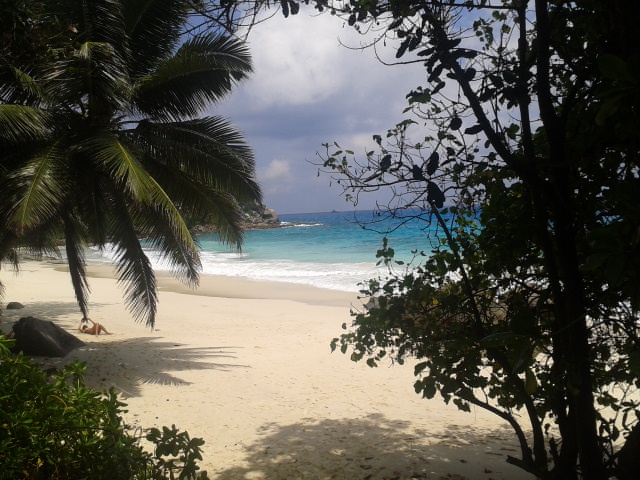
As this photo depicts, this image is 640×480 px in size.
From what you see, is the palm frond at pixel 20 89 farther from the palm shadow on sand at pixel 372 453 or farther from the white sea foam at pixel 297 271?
the white sea foam at pixel 297 271

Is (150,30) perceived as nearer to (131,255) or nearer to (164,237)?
(164,237)

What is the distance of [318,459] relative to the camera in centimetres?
427

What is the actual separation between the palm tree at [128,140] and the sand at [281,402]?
1.33m

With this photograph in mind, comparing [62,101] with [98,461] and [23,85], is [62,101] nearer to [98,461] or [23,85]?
[23,85]

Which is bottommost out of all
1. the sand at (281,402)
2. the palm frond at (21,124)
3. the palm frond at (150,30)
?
the sand at (281,402)

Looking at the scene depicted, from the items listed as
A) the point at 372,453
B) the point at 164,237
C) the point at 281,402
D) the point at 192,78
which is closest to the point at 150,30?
the point at 192,78

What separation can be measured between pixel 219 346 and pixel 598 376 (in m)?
7.42

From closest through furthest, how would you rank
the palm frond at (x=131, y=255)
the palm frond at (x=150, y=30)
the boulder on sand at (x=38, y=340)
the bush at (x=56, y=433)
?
1. the bush at (x=56, y=433)
2. the boulder on sand at (x=38, y=340)
3. the palm frond at (x=150, y=30)
4. the palm frond at (x=131, y=255)

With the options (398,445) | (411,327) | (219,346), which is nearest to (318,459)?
(398,445)

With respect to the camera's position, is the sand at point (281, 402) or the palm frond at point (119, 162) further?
the palm frond at point (119, 162)

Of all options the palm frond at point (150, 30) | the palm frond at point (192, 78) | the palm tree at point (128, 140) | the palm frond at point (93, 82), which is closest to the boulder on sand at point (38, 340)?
the palm tree at point (128, 140)

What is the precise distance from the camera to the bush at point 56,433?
1862mm

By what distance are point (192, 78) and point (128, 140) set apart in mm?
1354

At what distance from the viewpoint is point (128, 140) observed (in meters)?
7.96
